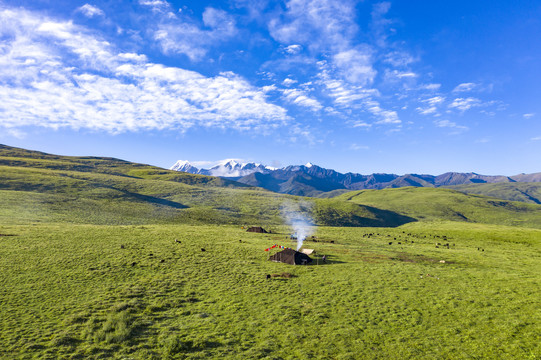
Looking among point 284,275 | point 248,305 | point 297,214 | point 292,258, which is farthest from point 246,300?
point 297,214

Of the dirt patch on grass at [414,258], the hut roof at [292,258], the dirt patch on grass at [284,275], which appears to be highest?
the hut roof at [292,258]

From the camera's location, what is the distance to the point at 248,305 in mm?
25750

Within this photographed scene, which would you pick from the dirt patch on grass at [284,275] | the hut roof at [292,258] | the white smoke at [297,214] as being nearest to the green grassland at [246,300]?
the dirt patch on grass at [284,275]

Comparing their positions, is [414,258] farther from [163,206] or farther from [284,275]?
[163,206]

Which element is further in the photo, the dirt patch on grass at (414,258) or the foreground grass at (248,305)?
the dirt patch on grass at (414,258)

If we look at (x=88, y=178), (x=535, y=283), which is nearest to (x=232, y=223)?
(x=535, y=283)

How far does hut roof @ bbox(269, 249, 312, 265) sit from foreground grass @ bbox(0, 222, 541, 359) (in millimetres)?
2362

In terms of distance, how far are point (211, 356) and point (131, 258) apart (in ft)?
84.0

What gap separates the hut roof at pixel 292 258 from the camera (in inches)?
1593

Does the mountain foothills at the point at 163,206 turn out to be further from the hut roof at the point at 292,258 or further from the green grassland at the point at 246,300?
the hut roof at the point at 292,258

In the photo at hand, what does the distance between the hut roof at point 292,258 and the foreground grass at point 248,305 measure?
2362 millimetres

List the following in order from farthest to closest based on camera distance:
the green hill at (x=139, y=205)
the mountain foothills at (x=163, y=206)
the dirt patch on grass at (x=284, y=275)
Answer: the mountain foothills at (x=163, y=206), the green hill at (x=139, y=205), the dirt patch on grass at (x=284, y=275)

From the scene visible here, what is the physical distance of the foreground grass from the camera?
1889 centimetres

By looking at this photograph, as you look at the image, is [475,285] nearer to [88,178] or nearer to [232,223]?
[232,223]
